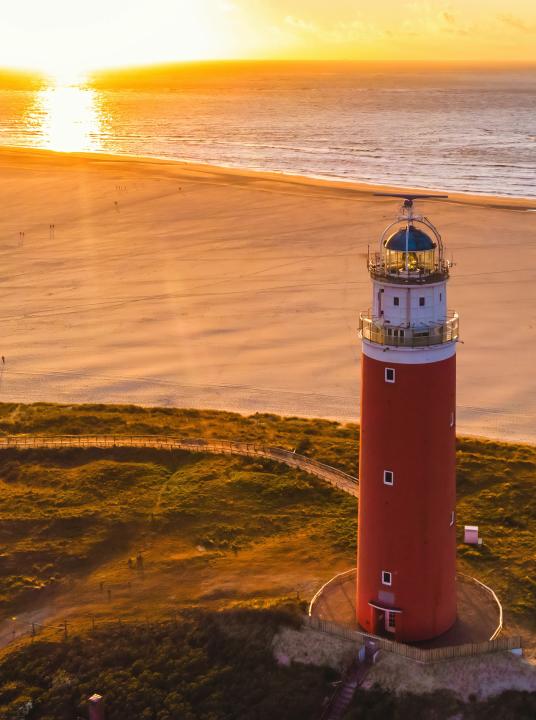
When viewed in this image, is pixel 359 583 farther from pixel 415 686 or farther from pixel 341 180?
pixel 341 180

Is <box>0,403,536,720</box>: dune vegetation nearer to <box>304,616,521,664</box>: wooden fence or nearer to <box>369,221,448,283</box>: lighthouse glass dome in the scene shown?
<box>304,616,521,664</box>: wooden fence

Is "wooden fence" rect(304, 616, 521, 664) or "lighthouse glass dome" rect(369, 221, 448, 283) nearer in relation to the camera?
"lighthouse glass dome" rect(369, 221, 448, 283)

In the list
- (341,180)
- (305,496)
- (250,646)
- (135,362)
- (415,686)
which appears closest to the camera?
(415,686)

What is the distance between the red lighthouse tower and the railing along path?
11353mm

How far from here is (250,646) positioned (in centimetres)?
2400

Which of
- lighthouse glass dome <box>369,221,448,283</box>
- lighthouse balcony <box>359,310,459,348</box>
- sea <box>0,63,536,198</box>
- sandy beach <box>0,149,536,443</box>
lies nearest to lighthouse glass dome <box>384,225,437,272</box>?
lighthouse glass dome <box>369,221,448,283</box>

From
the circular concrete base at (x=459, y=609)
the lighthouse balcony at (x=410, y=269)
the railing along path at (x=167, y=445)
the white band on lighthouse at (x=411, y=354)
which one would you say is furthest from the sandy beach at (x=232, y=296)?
the lighthouse balcony at (x=410, y=269)

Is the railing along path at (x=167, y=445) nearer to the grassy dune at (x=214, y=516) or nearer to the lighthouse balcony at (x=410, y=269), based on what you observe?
the grassy dune at (x=214, y=516)

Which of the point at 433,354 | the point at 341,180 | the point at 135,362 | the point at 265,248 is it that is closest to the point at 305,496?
the point at 433,354

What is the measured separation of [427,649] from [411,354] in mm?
7864

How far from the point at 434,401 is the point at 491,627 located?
7.32 meters

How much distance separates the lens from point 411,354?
2080 centimetres

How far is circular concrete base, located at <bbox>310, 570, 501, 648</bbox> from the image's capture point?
949 inches

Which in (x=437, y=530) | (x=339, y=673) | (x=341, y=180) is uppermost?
(x=341, y=180)
